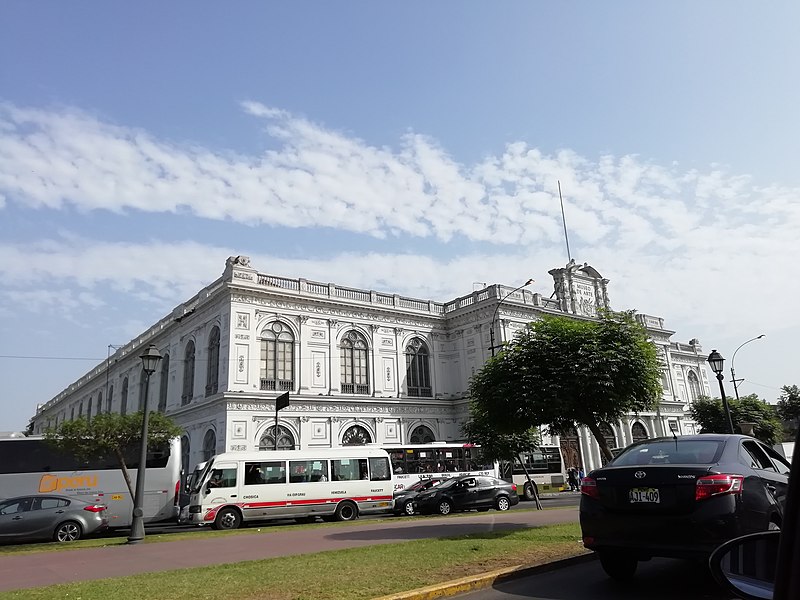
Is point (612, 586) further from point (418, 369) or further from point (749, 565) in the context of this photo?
point (418, 369)

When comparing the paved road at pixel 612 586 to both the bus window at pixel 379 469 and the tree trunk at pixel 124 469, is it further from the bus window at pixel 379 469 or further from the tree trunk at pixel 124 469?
the tree trunk at pixel 124 469

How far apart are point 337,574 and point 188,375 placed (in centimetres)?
3398

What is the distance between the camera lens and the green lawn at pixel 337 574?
7.31 m

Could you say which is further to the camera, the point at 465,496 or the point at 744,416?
the point at 744,416

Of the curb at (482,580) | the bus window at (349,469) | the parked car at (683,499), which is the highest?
the bus window at (349,469)

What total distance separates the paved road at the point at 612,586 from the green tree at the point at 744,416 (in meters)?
43.0

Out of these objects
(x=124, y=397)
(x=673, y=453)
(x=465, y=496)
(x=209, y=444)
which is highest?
(x=124, y=397)

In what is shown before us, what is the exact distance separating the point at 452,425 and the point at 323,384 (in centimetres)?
1032

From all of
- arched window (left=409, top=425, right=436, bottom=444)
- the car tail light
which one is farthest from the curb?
arched window (left=409, top=425, right=436, bottom=444)

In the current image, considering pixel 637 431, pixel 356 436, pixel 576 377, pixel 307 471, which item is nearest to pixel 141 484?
pixel 307 471

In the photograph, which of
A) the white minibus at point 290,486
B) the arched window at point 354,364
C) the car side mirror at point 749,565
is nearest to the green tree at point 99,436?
the white minibus at point 290,486

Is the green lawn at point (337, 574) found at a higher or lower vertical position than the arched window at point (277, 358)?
lower

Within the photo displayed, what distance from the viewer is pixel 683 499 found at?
19.8ft

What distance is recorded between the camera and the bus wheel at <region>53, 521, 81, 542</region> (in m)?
18.0
